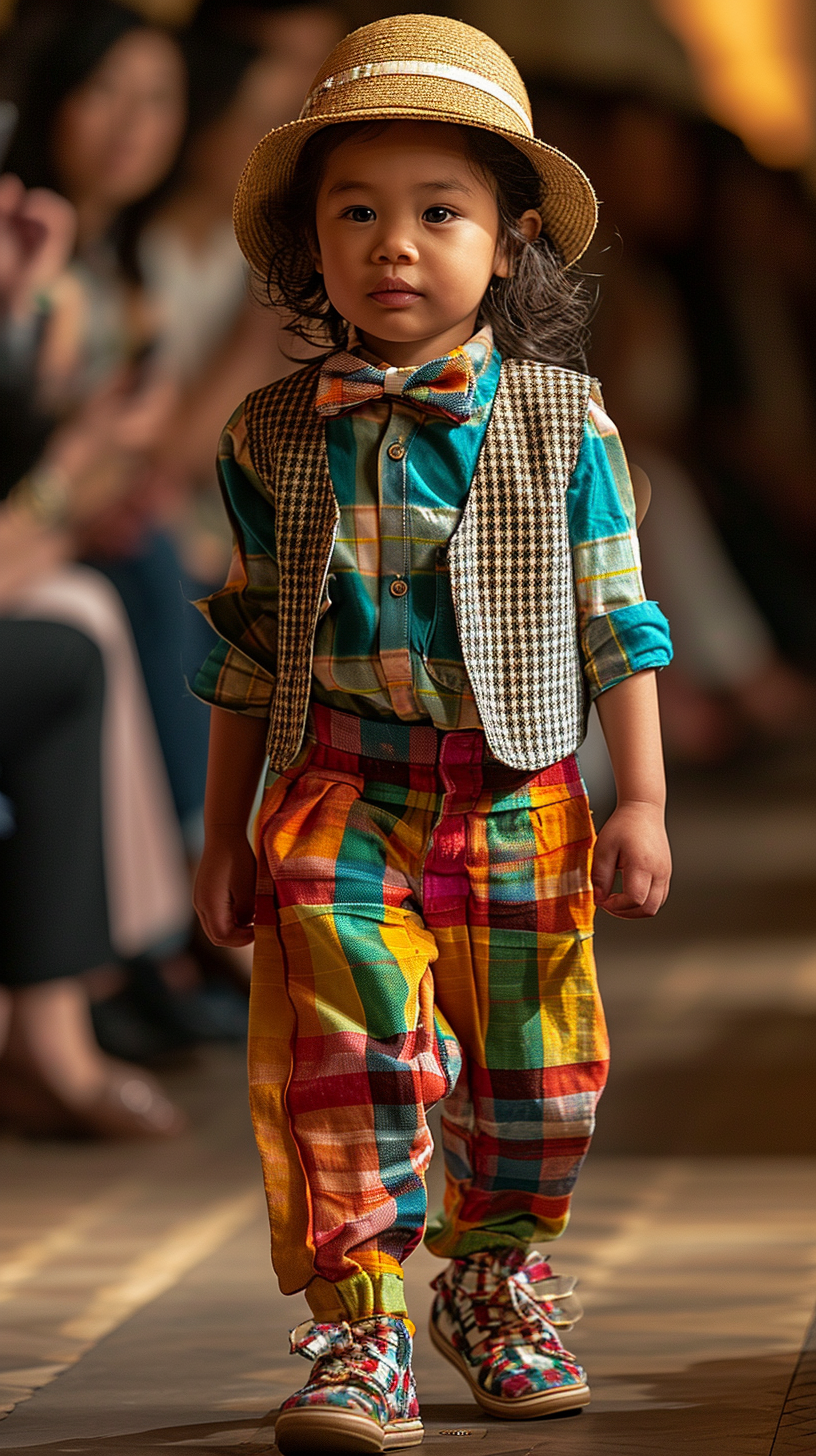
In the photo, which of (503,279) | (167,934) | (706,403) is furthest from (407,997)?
(706,403)

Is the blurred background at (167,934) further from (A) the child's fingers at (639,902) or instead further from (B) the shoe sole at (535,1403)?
(A) the child's fingers at (639,902)

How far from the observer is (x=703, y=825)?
5195 mm

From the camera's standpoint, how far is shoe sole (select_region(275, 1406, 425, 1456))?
121 centimetres

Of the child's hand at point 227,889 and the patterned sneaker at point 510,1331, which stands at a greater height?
the child's hand at point 227,889

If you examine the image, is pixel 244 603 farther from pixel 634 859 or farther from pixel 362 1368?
pixel 362 1368

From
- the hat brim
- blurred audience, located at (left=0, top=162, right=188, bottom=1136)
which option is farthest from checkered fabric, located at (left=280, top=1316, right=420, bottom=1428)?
blurred audience, located at (left=0, top=162, right=188, bottom=1136)

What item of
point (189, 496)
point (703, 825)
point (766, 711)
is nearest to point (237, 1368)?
point (189, 496)

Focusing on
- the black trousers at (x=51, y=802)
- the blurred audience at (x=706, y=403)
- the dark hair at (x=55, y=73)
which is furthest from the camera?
the blurred audience at (x=706, y=403)

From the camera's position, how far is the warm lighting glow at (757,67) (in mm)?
7281

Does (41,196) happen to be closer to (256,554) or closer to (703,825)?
(256,554)

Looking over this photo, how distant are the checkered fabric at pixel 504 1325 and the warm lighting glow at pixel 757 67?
6490 millimetres

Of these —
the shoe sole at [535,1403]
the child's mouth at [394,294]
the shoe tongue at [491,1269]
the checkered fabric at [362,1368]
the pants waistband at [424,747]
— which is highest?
the child's mouth at [394,294]

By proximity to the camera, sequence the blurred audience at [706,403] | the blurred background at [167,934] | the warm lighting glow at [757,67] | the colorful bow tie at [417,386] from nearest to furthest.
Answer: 1. the colorful bow tie at [417,386]
2. the blurred background at [167,934]
3. the blurred audience at [706,403]
4. the warm lighting glow at [757,67]

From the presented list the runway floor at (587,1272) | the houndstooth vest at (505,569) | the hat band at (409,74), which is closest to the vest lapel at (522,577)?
the houndstooth vest at (505,569)
